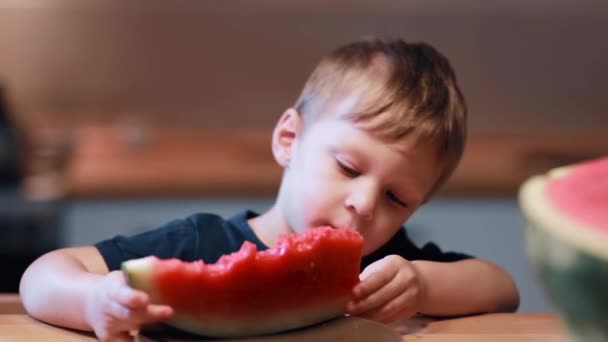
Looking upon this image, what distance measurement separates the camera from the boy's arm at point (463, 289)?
2.24ft

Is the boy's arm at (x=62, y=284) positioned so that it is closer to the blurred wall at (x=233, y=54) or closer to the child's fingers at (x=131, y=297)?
the child's fingers at (x=131, y=297)

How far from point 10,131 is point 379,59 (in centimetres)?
139

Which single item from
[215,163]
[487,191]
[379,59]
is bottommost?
[487,191]

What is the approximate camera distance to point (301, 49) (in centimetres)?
226

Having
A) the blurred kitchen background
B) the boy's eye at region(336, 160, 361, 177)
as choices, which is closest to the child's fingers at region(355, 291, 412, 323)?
the boy's eye at region(336, 160, 361, 177)

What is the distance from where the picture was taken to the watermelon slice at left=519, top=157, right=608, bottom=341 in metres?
0.36

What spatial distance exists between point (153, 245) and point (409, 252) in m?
0.22

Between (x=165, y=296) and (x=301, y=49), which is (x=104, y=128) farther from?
(x=165, y=296)

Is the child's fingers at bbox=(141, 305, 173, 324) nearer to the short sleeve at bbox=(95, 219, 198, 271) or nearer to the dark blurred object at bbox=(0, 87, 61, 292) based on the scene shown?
the short sleeve at bbox=(95, 219, 198, 271)

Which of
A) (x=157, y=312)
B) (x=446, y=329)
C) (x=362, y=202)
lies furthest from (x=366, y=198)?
(x=157, y=312)

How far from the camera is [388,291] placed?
61 cm

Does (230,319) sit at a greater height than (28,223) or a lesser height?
greater

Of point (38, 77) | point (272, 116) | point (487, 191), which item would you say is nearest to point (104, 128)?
point (38, 77)

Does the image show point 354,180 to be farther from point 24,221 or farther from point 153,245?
point 24,221
